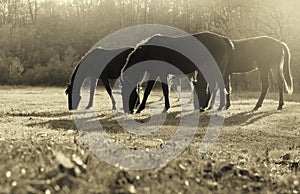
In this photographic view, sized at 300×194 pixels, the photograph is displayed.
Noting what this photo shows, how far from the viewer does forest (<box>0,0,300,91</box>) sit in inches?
1930

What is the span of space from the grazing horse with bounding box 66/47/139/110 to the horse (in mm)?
1947

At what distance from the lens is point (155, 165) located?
18.2 ft

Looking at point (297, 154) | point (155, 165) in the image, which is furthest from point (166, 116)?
point (155, 165)

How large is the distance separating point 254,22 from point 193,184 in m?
45.1

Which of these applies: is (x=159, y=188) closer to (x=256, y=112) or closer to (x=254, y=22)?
(x=256, y=112)

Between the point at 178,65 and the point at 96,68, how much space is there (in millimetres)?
3536

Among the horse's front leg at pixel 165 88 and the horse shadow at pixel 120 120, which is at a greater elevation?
the horse's front leg at pixel 165 88

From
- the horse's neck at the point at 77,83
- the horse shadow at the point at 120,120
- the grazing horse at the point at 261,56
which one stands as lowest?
the horse shadow at the point at 120,120

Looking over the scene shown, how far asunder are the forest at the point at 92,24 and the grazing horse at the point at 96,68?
28618 millimetres

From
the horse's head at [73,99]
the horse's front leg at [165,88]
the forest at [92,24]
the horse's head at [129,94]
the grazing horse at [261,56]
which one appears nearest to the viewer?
the horse's head at [129,94]

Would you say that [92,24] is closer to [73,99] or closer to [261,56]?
[73,99]

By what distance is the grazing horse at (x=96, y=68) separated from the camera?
63.5ft

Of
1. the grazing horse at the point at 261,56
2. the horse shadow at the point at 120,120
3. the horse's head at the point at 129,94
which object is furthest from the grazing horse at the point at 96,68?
the grazing horse at the point at 261,56

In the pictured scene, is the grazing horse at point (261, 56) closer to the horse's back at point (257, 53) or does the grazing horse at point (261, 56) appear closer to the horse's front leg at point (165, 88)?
the horse's back at point (257, 53)
